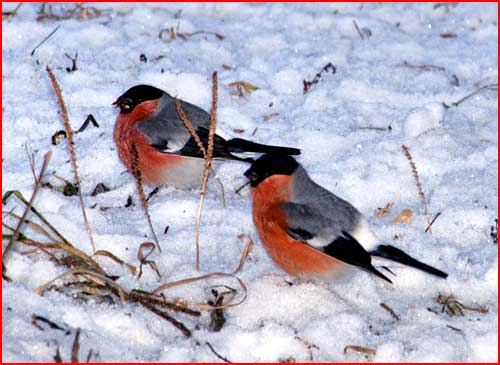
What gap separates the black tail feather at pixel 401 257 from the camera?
13.0 ft

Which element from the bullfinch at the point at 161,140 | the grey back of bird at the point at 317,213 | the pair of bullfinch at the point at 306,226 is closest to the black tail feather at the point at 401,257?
the pair of bullfinch at the point at 306,226

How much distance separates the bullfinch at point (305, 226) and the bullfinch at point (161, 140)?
98 centimetres

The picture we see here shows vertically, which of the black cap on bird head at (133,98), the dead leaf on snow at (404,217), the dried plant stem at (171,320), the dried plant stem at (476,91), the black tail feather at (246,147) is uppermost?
the dried plant stem at (171,320)

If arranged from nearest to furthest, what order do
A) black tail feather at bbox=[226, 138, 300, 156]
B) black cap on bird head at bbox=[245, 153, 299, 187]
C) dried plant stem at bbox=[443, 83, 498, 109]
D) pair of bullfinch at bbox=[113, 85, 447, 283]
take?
pair of bullfinch at bbox=[113, 85, 447, 283] → black cap on bird head at bbox=[245, 153, 299, 187] → black tail feather at bbox=[226, 138, 300, 156] → dried plant stem at bbox=[443, 83, 498, 109]

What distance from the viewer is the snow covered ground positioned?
3742 millimetres

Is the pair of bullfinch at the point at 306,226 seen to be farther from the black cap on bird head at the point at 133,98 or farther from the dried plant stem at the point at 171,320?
the black cap on bird head at the point at 133,98

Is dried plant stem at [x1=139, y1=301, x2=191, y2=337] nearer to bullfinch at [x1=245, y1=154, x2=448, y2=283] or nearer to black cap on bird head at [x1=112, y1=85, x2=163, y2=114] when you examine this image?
bullfinch at [x1=245, y1=154, x2=448, y2=283]

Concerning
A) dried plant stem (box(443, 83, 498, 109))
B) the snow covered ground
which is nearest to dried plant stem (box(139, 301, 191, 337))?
the snow covered ground

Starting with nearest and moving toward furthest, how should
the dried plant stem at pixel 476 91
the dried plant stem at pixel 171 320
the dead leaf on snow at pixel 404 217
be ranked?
the dried plant stem at pixel 171 320 → the dead leaf on snow at pixel 404 217 → the dried plant stem at pixel 476 91

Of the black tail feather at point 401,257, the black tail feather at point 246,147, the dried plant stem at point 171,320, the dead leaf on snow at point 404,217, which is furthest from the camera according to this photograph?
the black tail feather at point 246,147

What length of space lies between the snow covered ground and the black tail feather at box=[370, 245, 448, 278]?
191 millimetres

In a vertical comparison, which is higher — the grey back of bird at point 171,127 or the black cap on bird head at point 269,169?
the black cap on bird head at point 269,169

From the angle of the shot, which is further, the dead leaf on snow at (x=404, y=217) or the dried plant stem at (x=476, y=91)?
the dried plant stem at (x=476, y=91)

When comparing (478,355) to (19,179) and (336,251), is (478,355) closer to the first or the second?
(336,251)
